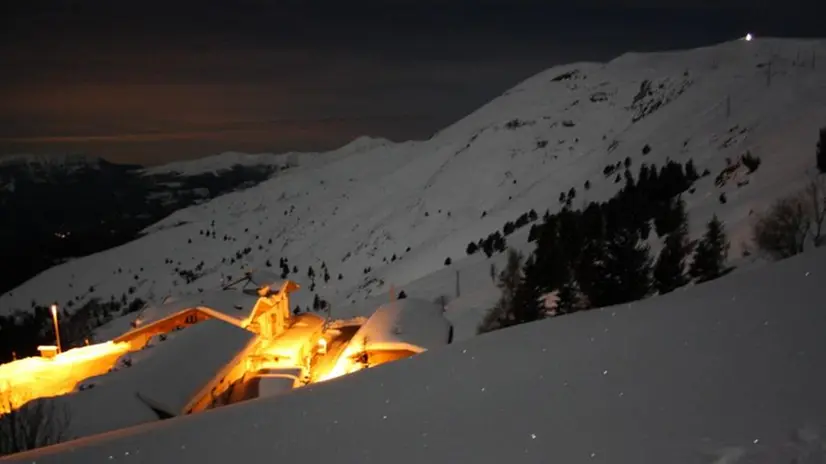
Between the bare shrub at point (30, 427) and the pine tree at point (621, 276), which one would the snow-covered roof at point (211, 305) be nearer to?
the bare shrub at point (30, 427)

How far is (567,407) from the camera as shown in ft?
13.8

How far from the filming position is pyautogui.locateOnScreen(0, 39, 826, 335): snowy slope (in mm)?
40875

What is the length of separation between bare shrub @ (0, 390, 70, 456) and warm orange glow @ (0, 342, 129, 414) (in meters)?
5.55

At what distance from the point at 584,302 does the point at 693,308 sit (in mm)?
17054

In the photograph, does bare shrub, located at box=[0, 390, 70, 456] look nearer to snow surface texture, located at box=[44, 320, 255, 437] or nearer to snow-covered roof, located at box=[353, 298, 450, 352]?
snow surface texture, located at box=[44, 320, 255, 437]

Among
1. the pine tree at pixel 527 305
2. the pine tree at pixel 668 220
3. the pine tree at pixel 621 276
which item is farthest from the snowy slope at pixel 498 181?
the pine tree at pixel 621 276

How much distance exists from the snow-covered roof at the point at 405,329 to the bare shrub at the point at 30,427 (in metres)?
10.7

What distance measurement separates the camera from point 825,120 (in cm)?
3612

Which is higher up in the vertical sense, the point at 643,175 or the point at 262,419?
the point at 643,175

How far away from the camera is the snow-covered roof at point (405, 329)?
20469 mm

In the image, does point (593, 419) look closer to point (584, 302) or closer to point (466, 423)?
point (466, 423)

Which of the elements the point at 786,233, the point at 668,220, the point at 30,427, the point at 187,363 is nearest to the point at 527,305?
the point at 786,233

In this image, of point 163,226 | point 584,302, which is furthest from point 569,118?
point 163,226

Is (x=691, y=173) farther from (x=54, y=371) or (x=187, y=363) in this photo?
(x=54, y=371)
